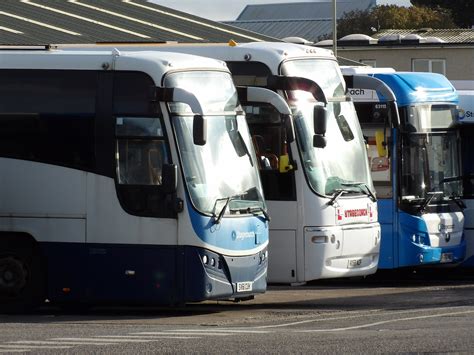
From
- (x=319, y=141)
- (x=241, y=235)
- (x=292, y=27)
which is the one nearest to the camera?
(x=241, y=235)

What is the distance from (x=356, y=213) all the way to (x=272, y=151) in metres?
1.47

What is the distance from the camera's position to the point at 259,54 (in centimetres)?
1884

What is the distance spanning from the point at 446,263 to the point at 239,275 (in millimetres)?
6699

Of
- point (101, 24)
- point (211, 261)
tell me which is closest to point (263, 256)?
point (211, 261)

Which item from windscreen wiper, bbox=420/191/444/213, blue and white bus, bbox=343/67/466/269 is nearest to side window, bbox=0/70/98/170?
blue and white bus, bbox=343/67/466/269

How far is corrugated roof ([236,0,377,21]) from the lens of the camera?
→ 138m

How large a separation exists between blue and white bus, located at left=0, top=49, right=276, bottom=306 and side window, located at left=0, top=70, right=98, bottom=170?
12mm

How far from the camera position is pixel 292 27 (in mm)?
120250

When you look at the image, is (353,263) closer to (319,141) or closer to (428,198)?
(319,141)

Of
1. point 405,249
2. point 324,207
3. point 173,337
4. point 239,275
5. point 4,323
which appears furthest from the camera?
point 405,249

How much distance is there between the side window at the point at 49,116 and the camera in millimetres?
16906

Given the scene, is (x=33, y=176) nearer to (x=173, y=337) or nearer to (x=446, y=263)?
(x=173, y=337)

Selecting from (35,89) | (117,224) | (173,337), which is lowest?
(173,337)

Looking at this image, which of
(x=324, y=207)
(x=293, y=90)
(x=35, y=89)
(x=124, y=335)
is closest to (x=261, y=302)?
(x=324, y=207)
